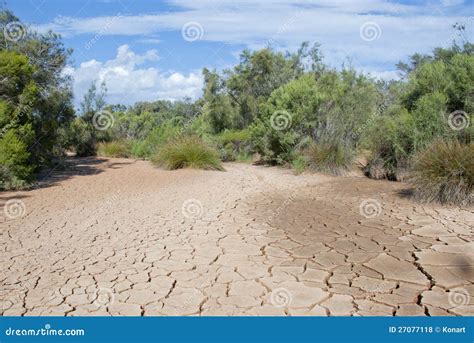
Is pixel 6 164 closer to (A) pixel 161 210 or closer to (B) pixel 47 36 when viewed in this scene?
(A) pixel 161 210

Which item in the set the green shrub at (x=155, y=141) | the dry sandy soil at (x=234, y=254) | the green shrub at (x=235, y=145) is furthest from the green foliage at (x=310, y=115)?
the dry sandy soil at (x=234, y=254)

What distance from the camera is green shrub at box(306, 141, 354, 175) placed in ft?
37.7

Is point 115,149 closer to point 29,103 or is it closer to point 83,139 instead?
point 83,139

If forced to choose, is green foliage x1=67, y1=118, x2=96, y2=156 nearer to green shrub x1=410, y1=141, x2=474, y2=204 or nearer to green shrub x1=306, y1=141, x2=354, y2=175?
green shrub x1=306, y1=141, x2=354, y2=175

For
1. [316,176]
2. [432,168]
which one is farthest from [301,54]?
[432,168]

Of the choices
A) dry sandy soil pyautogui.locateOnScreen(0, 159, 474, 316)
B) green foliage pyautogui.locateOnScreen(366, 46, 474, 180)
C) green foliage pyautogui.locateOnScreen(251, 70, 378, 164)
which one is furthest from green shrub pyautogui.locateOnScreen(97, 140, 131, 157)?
green foliage pyautogui.locateOnScreen(366, 46, 474, 180)

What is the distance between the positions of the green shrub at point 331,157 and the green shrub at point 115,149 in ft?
33.0

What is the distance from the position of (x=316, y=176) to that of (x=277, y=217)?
5.01 metres

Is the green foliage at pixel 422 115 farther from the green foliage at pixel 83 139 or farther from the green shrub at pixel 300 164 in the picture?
the green foliage at pixel 83 139

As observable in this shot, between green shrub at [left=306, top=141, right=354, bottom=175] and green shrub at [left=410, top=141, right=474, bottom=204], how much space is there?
419cm

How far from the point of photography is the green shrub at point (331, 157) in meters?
11.5

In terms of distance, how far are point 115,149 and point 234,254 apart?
50.0 ft

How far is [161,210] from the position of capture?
7031 millimetres

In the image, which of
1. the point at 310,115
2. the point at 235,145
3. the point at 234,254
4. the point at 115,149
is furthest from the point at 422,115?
the point at 115,149
